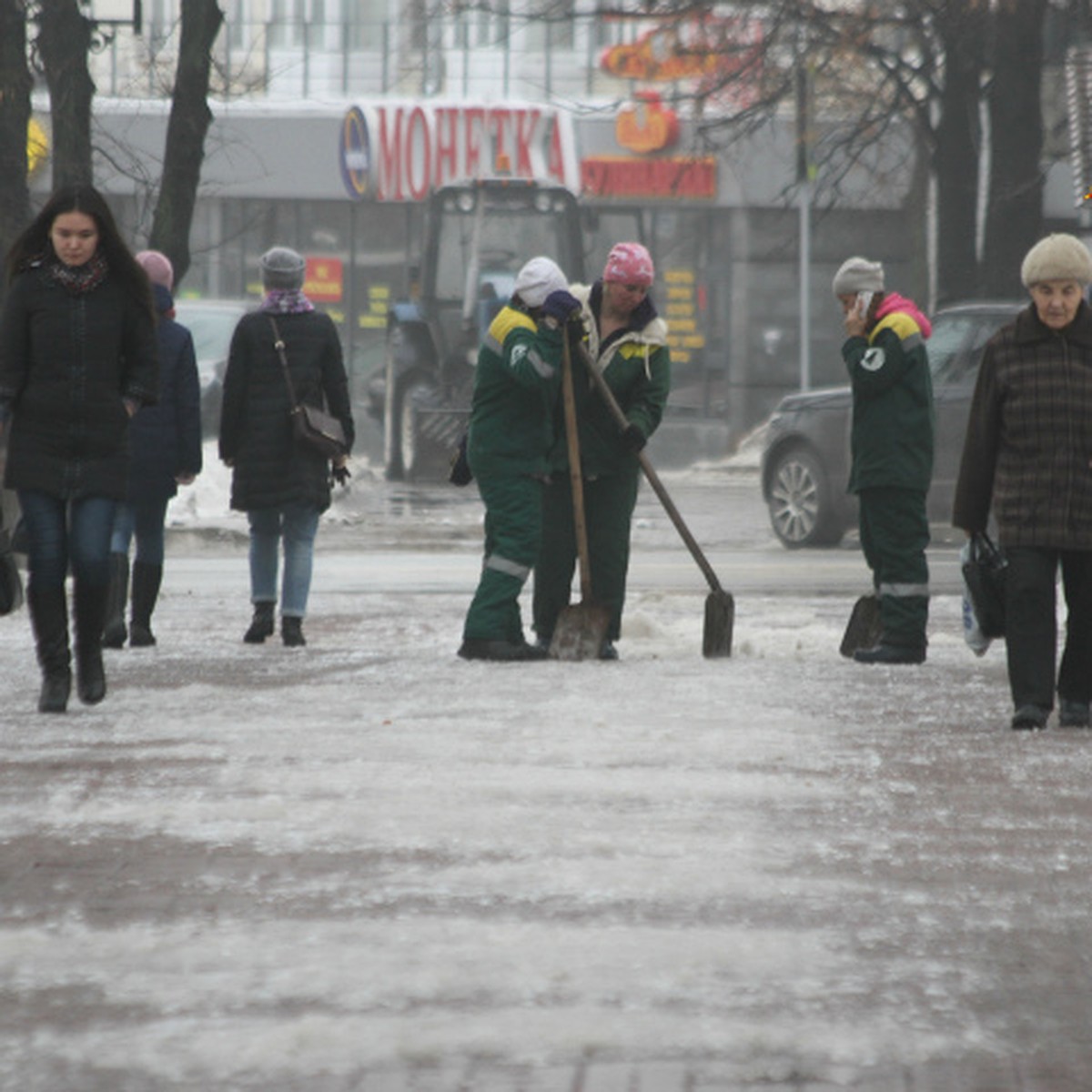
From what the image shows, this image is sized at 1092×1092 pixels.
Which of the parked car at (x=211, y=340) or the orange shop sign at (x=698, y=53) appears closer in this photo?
the orange shop sign at (x=698, y=53)

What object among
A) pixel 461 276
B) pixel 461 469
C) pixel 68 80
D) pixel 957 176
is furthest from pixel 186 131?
pixel 461 276

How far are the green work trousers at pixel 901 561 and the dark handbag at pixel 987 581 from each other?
6.13 ft

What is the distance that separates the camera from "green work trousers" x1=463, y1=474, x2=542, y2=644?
10070 mm

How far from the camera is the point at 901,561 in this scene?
10.4 m

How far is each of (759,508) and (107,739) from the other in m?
16.2

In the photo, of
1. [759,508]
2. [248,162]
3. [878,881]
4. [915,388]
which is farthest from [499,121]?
[878,881]

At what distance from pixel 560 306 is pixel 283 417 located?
1582 millimetres

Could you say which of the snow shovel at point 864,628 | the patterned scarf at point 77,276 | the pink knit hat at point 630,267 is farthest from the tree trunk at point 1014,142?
the patterned scarf at point 77,276

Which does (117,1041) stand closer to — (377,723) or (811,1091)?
(811,1091)

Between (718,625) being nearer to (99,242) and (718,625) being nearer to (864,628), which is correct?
(864,628)

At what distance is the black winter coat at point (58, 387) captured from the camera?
838cm

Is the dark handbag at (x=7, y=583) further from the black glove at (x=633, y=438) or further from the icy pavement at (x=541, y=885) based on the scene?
the black glove at (x=633, y=438)

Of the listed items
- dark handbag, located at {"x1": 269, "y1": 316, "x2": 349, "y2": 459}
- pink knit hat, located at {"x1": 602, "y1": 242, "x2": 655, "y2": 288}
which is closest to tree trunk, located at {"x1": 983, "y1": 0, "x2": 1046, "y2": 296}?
dark handbag, located at {"x1": 269, "y1": 316, "x2": 349, "y2": 459}

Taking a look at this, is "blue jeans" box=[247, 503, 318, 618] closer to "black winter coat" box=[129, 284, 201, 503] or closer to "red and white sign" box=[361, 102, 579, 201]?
"black winter coat" box=[129, 284, 201, 503]
